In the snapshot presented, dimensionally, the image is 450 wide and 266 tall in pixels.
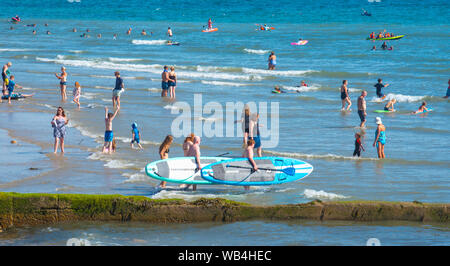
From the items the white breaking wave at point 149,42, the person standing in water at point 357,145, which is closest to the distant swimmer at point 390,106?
the person standing in water at point 357,145

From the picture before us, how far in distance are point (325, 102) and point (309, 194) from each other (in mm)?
17365

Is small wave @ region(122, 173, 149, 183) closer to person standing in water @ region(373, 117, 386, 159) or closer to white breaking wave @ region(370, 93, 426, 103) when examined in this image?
person standing in water @ region(373, 117, 386, 159)

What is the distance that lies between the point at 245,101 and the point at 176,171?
16.4 metres

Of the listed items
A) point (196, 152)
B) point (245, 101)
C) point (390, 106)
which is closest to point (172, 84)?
point (245, 101)

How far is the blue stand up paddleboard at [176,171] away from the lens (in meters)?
14.8

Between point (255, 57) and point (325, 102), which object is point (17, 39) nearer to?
point (255, 57)

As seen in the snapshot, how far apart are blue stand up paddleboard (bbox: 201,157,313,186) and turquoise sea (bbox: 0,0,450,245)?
0.90 ft

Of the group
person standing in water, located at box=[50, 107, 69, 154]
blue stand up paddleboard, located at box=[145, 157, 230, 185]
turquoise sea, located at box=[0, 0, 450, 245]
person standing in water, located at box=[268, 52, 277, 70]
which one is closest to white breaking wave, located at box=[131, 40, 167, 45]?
turquoise sea, located at box=[0, 0, 450, 245]

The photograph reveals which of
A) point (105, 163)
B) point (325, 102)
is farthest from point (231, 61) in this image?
point (105, 163)

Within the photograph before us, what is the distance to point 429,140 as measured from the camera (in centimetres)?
2253

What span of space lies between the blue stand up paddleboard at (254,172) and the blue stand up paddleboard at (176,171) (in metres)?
0.21

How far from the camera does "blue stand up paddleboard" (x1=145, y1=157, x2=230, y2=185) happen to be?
1480 centimetres

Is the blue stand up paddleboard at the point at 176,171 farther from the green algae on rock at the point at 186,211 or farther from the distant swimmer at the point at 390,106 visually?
the distant swimmer at the point at 390,106
